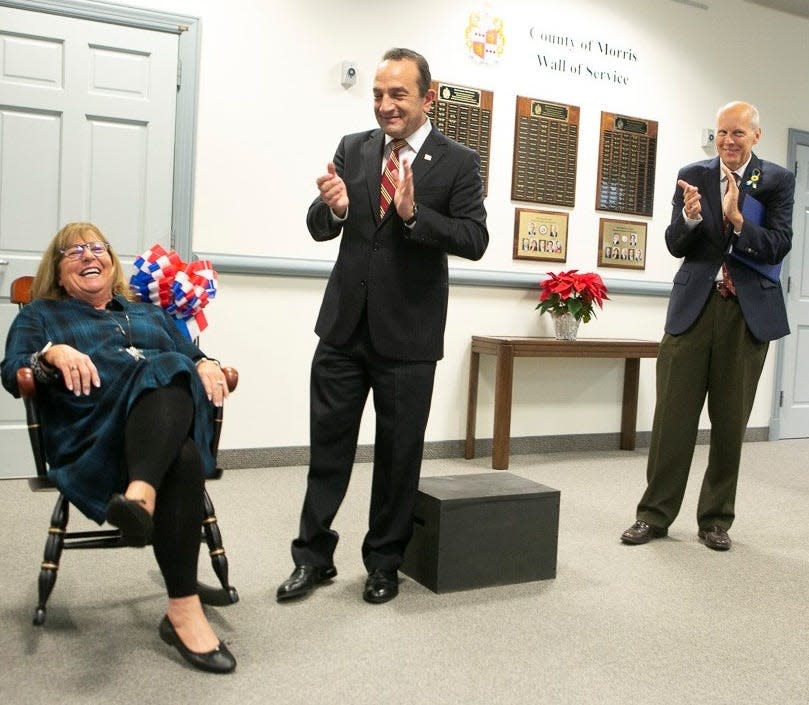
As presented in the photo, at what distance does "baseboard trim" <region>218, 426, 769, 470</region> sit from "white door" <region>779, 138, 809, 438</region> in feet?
0.93

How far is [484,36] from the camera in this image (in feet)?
16.4

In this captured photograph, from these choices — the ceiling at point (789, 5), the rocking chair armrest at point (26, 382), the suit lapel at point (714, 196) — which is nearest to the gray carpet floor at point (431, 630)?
the rocking chair armrest at point (26, 382)

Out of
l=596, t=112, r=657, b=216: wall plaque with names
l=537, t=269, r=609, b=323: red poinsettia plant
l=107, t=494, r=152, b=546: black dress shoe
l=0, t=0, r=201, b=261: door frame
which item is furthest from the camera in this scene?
l=596, t=112, r=657, b=216: wall plaque with names

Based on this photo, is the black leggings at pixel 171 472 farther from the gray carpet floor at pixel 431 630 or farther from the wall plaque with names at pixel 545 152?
the wall plaque with names at pixel 545 152

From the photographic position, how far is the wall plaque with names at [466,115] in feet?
15.9

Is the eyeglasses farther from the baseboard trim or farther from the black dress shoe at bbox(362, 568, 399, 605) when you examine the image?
the baseboard trim

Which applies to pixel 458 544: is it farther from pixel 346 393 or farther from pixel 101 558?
pixel 101 558

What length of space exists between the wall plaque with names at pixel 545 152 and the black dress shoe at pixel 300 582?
3.04 m

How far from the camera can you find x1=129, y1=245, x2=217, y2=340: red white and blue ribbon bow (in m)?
2.65

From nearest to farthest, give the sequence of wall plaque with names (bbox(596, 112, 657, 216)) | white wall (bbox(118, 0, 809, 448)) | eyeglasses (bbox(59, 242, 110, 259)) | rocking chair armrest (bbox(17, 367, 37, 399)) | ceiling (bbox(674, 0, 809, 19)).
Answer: rocking chair armrest (bbox(17, 367, 37, 399))
eyeglasses (bbox(59, 242, 110, 259))
white wall (bbox(118, 0, 809, 448))
wall plaque with names (bbox(596, 112, 657, 216))
ceiling (bbox(674, 0, 809, 19))

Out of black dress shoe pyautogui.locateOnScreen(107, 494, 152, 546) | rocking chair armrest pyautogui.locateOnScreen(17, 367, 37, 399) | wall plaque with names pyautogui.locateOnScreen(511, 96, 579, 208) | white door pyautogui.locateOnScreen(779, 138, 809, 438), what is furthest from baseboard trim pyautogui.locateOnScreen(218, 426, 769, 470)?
black dress shoe pyautogui.locateOnScreen(107, 494, 152, 546)

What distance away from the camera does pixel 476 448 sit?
5129 millimetres

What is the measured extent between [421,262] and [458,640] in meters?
1.03

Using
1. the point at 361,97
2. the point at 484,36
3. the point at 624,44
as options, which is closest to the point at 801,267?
the point at 624,44
